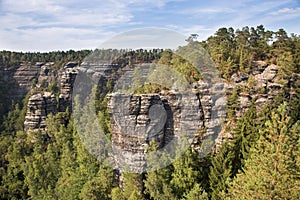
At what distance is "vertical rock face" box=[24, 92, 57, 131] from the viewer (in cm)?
4738

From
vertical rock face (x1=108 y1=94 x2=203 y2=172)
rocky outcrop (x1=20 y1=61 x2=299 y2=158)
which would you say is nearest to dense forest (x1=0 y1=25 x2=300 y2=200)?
→ rocky outcrop (x1=20 y1=61 x2=299 y2=158)

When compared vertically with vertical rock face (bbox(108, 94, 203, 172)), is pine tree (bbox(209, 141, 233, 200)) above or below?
below

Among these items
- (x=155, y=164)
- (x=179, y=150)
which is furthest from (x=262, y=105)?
(x=155, y=164)

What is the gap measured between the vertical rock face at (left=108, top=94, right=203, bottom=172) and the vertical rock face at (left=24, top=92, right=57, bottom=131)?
2449 centimetres

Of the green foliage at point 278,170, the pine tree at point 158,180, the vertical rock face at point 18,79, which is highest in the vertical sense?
the vertical rock face at point 18,79

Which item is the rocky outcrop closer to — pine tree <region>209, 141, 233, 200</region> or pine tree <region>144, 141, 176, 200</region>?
pine tree <region>144, 141, 176, 200</region>

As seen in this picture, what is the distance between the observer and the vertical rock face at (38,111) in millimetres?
47375

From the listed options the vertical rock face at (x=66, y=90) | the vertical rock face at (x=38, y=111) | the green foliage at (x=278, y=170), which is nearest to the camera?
the green foliage at (x=278, y=170)

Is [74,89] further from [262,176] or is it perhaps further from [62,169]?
[262,176]

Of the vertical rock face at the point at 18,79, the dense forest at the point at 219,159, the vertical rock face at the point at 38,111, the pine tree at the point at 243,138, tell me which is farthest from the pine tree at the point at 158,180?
the vertical rock face at the point at 18,79

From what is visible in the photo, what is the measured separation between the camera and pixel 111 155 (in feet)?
93.9

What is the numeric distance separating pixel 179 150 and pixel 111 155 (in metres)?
9.49

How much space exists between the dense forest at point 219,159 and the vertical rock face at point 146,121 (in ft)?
6.29

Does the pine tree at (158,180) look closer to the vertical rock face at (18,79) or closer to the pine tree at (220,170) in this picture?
the pine tree at (220,170)
